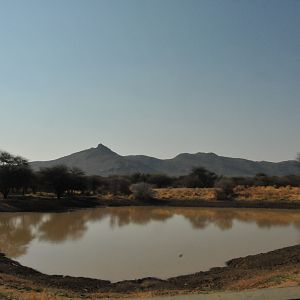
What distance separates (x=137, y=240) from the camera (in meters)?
31.9

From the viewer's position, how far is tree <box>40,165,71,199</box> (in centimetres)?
6856

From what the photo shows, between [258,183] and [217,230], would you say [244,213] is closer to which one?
[217,230]

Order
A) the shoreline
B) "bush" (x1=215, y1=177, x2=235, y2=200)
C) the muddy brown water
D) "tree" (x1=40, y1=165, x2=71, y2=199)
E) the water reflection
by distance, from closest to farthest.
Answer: the muddy brown water
the water reflection
the shoreline
"tree" (x1=40, y1=165, x2=71, y2=199)
"bush" (x1=215, y1=177, x2=235, y2=200)

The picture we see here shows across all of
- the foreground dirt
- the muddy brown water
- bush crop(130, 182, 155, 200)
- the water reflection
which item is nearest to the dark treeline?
bush crop(130, 182, 155, 200)

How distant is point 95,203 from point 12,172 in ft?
40.5

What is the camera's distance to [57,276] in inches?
757

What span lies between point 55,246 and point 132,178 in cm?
7456

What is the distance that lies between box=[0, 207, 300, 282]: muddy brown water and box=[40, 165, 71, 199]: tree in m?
13.4

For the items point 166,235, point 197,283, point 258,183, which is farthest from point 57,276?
point 258,183

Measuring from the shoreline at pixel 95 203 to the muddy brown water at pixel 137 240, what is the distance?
434 centimetres

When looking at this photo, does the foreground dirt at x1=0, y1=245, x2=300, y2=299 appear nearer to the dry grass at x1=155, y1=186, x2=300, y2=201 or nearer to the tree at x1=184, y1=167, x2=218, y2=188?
the dry grass at x1=155, y1=186, x2=300, y2=201

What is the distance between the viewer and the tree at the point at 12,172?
62.2 metres

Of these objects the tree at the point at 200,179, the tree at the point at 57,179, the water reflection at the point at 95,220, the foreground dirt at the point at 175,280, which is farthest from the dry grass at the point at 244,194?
the foreground dirt at the point at 175,280

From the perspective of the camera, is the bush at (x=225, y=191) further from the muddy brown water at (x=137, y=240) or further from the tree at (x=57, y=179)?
the tree at (x=57, y=179)
